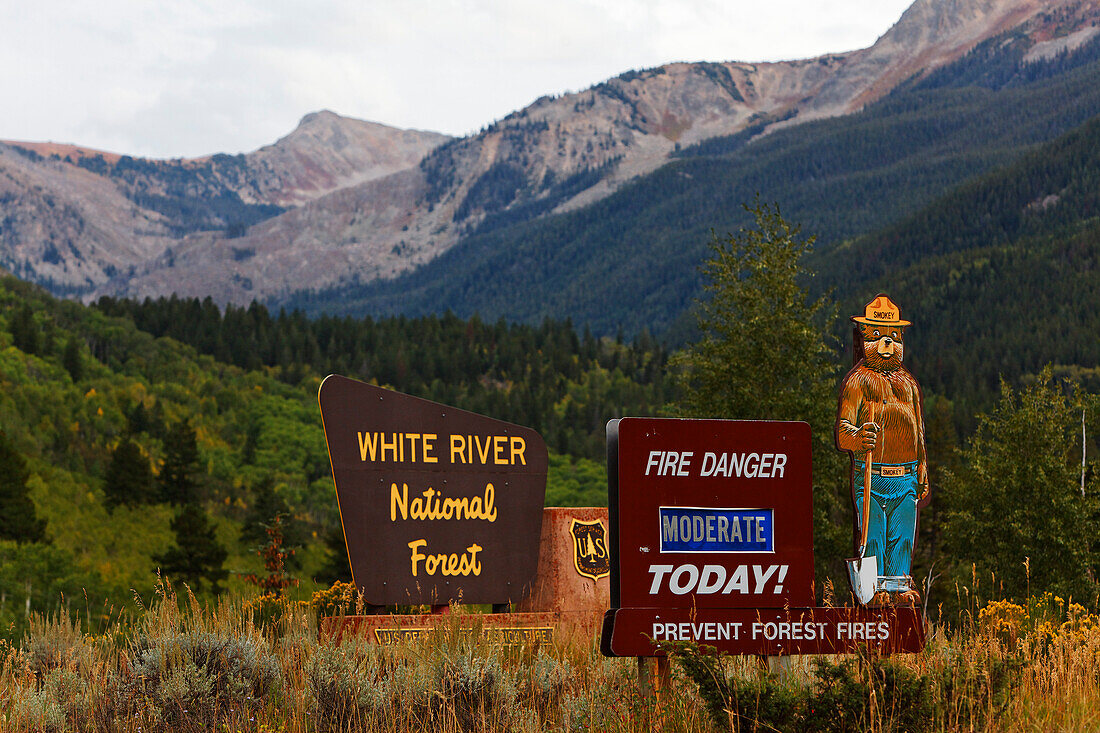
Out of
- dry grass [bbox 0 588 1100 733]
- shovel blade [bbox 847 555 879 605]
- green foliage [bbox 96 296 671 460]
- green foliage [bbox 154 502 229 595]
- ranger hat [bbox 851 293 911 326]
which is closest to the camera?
dry grass [bbox 0 588 1100 733]

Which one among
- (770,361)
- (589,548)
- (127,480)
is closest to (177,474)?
(127,480)

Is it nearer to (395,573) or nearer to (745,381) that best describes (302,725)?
(395,573)

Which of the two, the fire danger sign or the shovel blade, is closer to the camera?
the fire danger sign

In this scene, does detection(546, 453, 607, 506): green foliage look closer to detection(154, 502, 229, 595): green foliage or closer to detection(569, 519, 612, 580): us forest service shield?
detection(154, 502, 229, 595): green foliage

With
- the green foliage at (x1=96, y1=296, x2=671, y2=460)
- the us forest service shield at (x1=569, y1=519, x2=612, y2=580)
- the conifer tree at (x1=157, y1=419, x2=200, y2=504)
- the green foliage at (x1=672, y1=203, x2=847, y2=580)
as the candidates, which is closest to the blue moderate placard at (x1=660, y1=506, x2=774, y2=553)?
the us forest service shield at (x1=569, y1=519, x2=612, y2=580)

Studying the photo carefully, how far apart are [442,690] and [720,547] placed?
235 cm

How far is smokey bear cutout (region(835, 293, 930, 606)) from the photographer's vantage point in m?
10.4

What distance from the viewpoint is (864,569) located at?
10.4 meters

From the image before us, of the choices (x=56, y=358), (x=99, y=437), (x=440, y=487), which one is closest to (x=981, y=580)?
(x=440, y=487)

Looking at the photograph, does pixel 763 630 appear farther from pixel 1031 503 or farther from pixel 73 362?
pixel 73 362

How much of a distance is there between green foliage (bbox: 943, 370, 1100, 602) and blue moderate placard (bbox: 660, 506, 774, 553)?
953 inches

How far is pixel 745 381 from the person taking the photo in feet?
90.4

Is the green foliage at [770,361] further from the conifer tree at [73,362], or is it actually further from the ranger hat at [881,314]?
the conifer tree at [73,362]

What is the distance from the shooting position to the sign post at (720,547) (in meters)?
8.28
